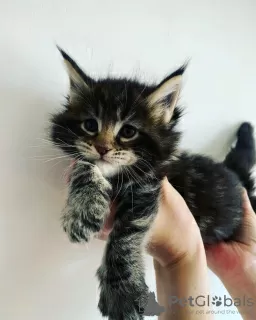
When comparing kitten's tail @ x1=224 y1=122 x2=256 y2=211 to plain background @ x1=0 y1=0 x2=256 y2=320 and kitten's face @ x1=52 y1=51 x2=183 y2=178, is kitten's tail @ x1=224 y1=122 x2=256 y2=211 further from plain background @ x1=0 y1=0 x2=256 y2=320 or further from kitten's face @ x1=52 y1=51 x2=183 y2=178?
kitten's face @ x1=52 y1=51 x2=183 y2=178

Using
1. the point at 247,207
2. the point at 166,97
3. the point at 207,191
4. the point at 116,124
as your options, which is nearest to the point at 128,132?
the point at 116,124

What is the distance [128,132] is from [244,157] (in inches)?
28.5

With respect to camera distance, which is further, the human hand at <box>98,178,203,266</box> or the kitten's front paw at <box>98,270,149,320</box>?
the human hand at <box>98,178,203,266</box>

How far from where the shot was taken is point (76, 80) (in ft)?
3.43

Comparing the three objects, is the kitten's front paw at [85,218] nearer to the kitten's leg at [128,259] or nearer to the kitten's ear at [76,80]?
the kitten's leg at [128,259]

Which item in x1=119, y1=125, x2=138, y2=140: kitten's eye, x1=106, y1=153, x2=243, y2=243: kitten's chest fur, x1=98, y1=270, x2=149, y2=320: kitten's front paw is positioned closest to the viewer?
x1=98, y1=270, x2=149, y2=320: kitten's front paw

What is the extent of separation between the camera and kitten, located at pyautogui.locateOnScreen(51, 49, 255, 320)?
0.93 meters

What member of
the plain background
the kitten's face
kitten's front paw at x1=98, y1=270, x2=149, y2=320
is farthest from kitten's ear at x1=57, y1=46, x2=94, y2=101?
kitten's front paw at x1=98, y1=270, x2=149, y2=320

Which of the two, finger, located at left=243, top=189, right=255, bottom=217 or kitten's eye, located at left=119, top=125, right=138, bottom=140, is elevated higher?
kitten's eye, located at left=119, top=125, right=138, bottom=140

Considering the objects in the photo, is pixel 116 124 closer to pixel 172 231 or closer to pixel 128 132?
pixel 128 132

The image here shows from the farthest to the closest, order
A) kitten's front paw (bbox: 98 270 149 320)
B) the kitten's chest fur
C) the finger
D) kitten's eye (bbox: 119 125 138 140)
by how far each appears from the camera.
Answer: the finger → the kitten's chest fur → kitten's eye (bbox: 119 125 138 140) → kitten's front paw (bbox: 98 270 149 320)

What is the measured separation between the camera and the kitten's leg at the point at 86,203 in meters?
0.93

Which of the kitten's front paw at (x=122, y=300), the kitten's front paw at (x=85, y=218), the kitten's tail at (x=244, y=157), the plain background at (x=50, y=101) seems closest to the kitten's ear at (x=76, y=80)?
the plain background at (x=50, y=101)

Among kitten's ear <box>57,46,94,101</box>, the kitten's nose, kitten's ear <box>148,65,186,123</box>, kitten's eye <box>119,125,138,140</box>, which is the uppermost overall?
kitten's ear <box>57,46,94,101</box>
